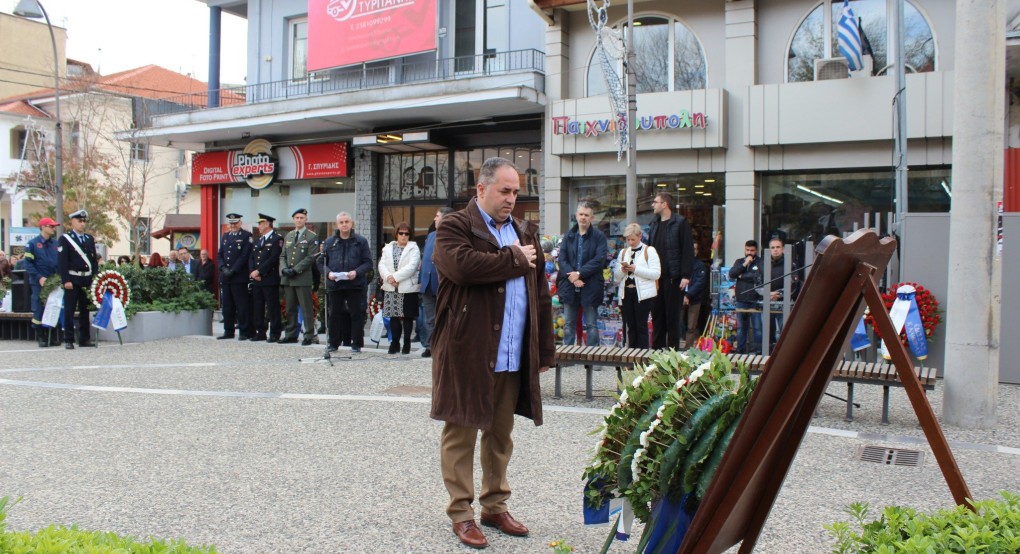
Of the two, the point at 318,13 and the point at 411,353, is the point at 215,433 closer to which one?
the point at 411,353

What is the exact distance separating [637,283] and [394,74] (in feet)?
34.2

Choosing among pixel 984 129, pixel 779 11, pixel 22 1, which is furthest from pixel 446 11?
pixel 984 129

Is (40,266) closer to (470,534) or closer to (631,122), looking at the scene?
(631,122)

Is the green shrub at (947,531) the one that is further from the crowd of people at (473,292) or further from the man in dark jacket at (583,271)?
the man in dark jacket at (583,271)

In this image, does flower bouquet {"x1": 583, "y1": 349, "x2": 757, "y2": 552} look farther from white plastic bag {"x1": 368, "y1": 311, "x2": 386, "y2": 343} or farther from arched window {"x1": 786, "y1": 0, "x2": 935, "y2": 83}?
arched window {"x1": 786, "y1": 0, "x2": 935, "y2": 83}

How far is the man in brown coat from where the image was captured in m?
4.30

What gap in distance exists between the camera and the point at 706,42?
624 inches

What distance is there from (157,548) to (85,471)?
3555 millimetres

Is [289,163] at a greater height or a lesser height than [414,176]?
greater

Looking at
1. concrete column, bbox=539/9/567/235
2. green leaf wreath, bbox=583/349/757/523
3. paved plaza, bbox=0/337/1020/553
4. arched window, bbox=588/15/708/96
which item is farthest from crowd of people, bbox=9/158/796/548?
arched window, bbox=588/15/708/96

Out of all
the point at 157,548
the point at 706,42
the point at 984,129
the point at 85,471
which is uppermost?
Result: the point at 706,42

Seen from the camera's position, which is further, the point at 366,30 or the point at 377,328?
the point at 366,30

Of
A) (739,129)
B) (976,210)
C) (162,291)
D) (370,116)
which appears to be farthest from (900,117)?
(162,291)

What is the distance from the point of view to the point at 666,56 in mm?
16266
